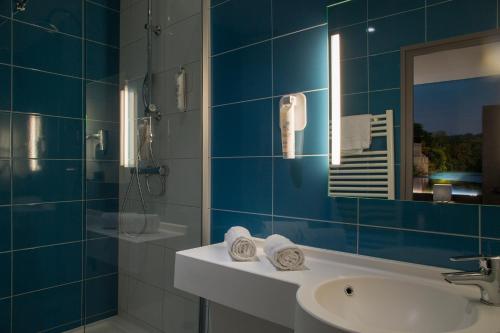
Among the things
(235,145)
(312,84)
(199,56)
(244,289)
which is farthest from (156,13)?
(244,289)

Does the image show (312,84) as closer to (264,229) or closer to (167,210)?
(264,229)

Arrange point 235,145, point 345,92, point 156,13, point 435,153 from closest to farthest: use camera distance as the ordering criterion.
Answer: point 435,153
point 345,92
point 235,145
point 156,13

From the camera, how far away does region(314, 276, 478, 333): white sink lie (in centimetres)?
102

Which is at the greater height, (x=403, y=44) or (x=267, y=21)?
(x=267, y=21)

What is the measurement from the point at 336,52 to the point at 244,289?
100cm

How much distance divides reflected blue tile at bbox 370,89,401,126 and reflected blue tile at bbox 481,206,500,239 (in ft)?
1.33

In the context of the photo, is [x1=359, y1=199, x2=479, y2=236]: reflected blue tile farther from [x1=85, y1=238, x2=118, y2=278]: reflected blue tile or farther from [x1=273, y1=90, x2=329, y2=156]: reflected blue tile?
[x1=85, y1=238, x2=118, y2=278]: reflected blue tile

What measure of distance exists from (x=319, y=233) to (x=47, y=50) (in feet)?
5.67

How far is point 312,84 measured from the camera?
1.53 metres

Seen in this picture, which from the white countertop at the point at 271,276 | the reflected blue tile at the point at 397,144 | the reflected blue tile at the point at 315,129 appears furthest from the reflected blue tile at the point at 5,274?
the reflected blue tile at the point at 397,144

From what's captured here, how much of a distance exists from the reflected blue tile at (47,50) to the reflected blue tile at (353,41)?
1448 millimetres

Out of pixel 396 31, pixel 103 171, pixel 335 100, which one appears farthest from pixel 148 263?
pixel 396 31

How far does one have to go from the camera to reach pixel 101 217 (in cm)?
200

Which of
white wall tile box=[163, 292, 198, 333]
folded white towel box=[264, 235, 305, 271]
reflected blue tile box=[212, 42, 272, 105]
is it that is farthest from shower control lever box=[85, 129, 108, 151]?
folded white towel box=[264, 235, 305, 271]
